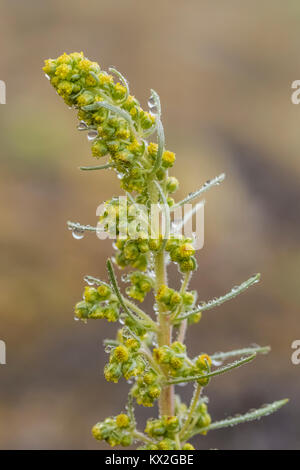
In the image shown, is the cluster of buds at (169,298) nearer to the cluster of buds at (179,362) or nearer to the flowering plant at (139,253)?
the flowering plant at (139,253)

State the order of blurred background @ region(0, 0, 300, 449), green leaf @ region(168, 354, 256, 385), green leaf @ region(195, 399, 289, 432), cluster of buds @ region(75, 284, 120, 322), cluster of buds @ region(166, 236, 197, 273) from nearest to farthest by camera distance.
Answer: green leaf @ region(168, 354, 256, 385) < cluster of buds @ region(166, 236, 197, 273) < cluster of buds @ region(75, 284, 120, 322) < green leaf @ region(195, 399, 289, 432) < blurred background @ region(0, 0, 300, 449)

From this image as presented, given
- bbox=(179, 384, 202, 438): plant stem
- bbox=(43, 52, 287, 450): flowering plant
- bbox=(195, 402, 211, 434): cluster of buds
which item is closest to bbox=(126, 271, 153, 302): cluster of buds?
bbox=(43, 52, 287, 450): flowering plant

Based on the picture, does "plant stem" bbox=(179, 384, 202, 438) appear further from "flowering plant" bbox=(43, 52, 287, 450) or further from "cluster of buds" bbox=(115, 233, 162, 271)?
"cluster of buds" bbox=(115, 233, 162, 271)

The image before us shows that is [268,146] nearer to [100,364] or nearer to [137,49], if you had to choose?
[137,49]

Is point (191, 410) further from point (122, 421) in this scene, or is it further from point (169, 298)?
point (169, 298)

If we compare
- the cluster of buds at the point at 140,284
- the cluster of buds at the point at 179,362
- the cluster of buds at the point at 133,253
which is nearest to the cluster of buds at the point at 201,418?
the cluster of buds at the point at 179,362

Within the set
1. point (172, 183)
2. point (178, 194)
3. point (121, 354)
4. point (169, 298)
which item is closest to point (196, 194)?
point (172, 183)

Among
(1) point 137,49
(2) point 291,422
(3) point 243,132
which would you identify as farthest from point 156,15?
(2) point 291,422
